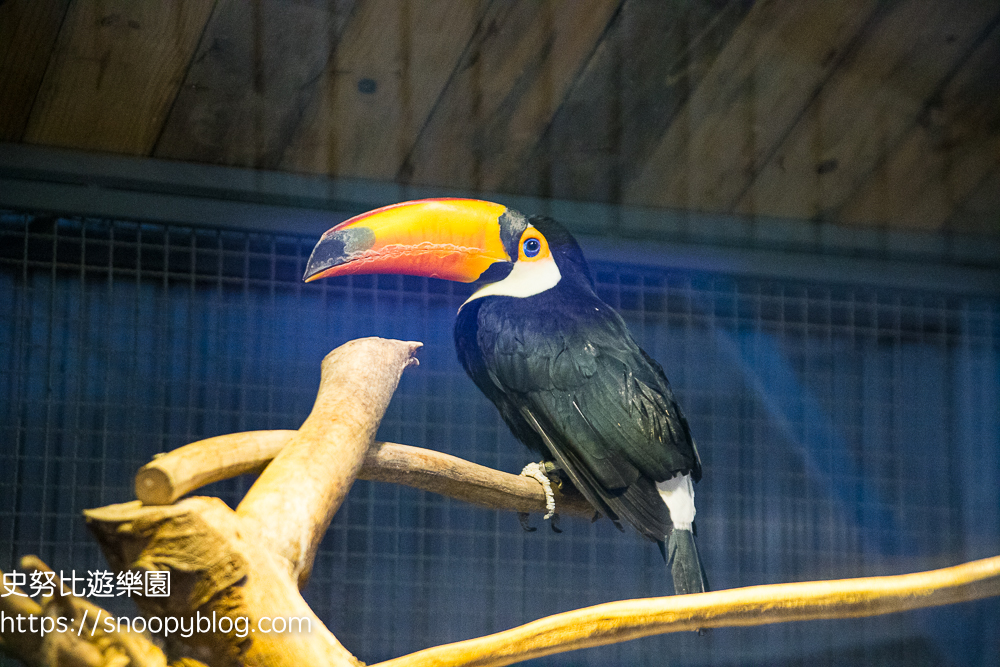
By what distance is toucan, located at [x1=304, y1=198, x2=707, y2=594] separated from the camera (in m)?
1.32

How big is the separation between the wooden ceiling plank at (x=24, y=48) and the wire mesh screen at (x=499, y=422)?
149 millimetres

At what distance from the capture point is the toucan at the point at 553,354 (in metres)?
1.32

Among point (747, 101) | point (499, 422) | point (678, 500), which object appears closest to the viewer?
point (678, 500)

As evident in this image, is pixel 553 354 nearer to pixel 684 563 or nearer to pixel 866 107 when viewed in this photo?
pixel 684 563

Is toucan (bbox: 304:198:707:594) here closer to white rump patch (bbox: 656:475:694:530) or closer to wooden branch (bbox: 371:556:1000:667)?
white rump patch (bbox: 656:475:694:530)

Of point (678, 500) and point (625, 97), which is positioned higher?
point (625, 97)

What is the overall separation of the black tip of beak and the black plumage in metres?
0.19

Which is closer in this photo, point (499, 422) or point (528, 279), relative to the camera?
point (528, 279)

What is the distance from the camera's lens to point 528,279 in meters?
1.49

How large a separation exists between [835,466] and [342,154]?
0.87 meters

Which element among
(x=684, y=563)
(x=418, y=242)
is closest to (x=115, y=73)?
(x=418, y=242)

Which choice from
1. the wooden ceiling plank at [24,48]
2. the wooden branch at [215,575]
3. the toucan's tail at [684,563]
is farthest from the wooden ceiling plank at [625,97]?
the wooden branch at [215,575]

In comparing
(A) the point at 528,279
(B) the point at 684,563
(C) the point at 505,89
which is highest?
(C) the point at 505,89

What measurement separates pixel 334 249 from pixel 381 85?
218 millimetres
